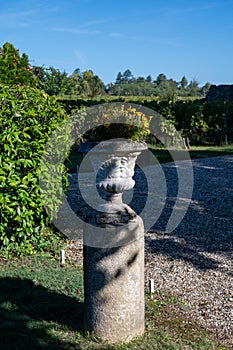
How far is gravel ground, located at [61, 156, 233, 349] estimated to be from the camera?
4.23 meters

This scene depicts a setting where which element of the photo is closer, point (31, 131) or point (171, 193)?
point (31, 131)

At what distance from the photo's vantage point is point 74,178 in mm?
10531

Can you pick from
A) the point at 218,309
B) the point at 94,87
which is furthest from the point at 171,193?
the point at 94,87

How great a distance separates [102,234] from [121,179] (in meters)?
0.44

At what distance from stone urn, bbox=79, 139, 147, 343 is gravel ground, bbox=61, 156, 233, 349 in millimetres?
869

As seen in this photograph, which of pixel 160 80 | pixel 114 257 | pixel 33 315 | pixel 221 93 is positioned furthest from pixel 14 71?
pixel 160 80

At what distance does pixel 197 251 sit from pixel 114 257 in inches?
102

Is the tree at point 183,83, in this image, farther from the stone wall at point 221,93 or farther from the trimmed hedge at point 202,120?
the trimmed hedge at point 202,120

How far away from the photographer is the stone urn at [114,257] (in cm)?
335

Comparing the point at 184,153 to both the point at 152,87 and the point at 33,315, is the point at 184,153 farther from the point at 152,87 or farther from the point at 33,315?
the point at 152,87

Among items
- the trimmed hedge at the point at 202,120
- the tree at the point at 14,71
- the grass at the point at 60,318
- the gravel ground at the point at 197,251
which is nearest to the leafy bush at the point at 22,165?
the grass at the point at 60,318

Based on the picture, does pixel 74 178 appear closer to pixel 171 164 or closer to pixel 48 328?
pixel 171 164

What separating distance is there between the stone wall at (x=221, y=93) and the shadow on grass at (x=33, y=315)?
2086 cm

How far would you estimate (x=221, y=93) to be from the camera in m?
23.8
